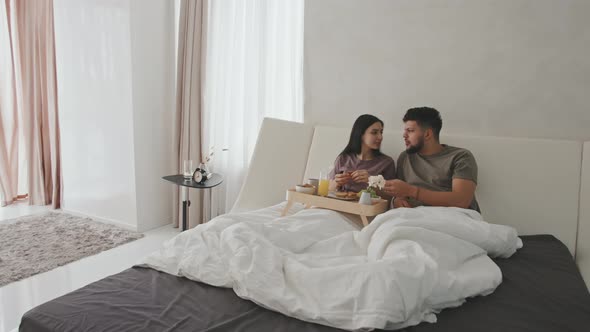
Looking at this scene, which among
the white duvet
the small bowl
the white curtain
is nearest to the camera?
the white duvet

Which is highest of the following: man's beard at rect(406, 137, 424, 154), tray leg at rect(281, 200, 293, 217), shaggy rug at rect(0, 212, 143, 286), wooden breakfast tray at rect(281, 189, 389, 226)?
man's beard at rect(406, 137, 424, 154)

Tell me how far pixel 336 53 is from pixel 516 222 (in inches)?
61.3

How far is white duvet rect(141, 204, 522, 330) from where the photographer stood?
0.94 meters

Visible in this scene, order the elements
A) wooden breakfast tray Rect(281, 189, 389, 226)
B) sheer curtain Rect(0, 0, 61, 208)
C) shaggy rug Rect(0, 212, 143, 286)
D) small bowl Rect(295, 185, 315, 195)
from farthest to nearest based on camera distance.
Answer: sheer curtain Rect(0, 0, 61, 208) → shaggy rug Rect(0, 212, 143, 286) → small bowl Rect(295, 185, 315, 195) → wooden breakfast tray Rect(281, 189, 389, 226)

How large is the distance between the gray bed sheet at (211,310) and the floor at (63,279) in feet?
3.01

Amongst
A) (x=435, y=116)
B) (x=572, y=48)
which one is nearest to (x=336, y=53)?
(x=435, y=116)

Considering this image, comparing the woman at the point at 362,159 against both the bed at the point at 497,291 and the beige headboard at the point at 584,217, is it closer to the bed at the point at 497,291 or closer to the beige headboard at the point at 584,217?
the bed at the point at 497,291

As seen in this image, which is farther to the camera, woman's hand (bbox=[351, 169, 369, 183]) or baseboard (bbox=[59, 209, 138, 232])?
baseboard (bbox=[59, 209, 138, 232])

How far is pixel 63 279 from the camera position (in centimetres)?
220

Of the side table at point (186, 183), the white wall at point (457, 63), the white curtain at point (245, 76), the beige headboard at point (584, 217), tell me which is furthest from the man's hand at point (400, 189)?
the side table at point (186, 183)

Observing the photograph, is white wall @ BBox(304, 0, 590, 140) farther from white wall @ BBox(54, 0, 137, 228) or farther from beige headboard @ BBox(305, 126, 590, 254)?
white wall @ BBox(54, 0, 137, 228)

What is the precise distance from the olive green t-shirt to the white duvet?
289 millimetres

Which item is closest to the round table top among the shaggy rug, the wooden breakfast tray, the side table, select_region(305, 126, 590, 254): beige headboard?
the side table

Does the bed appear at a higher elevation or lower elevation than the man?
lower
